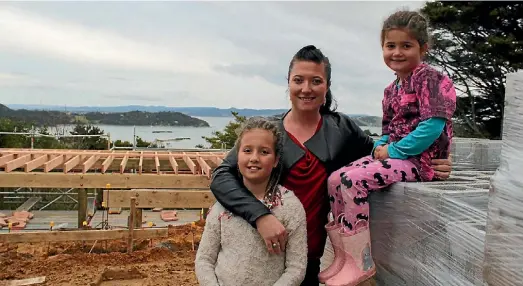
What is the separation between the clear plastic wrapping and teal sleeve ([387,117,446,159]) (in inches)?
5.6

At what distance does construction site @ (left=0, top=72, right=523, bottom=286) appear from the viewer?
3.80ft

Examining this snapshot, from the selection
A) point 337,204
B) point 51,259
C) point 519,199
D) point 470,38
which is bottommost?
point 51,259

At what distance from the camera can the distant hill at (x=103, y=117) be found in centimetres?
2888

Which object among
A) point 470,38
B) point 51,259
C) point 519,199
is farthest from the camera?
point 470,38

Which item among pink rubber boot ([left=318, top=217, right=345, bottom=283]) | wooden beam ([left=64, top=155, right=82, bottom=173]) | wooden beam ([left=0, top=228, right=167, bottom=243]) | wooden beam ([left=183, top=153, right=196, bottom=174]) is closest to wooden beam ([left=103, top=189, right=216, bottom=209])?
wooden beam ([left=0, top=228, right=167, bottom=243])

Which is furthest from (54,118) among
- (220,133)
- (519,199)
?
(519,199)

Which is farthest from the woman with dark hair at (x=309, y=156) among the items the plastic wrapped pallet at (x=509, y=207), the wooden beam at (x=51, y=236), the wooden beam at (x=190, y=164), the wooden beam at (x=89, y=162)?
the wooden beam at (x=89, y=162)

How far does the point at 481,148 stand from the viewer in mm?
3613

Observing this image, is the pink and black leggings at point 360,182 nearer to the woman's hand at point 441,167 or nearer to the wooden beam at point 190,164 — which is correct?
the woman's hand at point 441,167

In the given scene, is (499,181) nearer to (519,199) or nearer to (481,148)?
(519,199)

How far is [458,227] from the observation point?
4.99 feet

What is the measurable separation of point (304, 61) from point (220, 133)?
2059 cm

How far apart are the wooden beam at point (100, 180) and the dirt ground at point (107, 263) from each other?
81 centimetres

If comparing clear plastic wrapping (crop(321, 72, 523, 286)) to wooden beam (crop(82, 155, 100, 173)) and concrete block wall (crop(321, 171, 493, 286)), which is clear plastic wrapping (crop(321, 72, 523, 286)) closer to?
concrete block wall (crop(321, 171, 493, 286))
